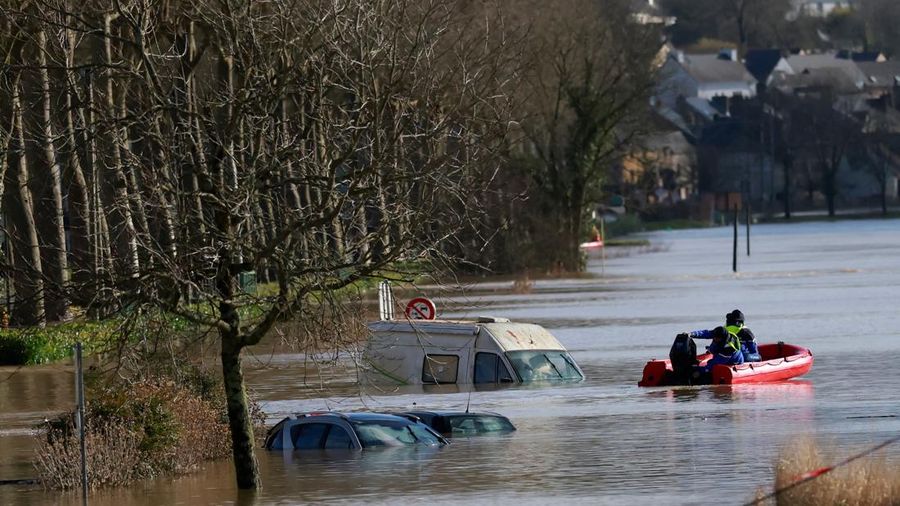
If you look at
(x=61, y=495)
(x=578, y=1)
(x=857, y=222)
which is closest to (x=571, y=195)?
(x=578, y=1)

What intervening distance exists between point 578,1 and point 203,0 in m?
62.9

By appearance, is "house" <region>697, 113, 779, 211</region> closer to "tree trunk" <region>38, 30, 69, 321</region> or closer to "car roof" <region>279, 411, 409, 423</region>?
"tree trunk" <region>38, 30, 69, 321</region>

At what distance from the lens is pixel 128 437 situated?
2375 cm

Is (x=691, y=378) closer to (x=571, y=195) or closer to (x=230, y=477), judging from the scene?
(x=230, y=477)

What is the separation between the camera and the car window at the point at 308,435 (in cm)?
2638

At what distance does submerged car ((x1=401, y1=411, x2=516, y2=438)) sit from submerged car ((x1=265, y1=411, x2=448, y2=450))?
0.76 m

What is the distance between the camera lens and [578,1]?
83.6 metres

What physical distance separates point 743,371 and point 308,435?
40.3ft

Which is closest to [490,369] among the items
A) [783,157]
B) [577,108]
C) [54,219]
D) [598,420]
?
[598,420]

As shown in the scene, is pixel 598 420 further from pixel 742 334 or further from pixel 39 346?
pixel 39 346

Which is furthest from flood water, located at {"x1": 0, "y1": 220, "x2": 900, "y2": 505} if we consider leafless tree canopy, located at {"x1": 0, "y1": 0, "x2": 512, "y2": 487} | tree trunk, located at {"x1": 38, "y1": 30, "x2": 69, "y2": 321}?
leafless tree canopy, located at {"x1": 0, "y1": 0, "x2": 512, "y2": 487}

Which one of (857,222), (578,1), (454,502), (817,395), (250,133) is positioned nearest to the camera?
(250,133)

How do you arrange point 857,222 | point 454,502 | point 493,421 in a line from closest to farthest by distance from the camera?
point 454,502 → point 493,421 → point 857,222

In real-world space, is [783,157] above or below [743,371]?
above
